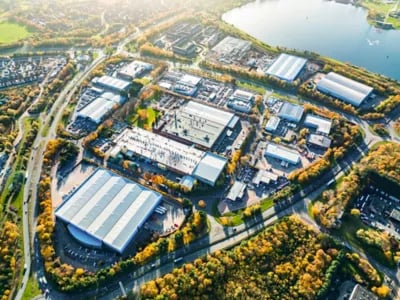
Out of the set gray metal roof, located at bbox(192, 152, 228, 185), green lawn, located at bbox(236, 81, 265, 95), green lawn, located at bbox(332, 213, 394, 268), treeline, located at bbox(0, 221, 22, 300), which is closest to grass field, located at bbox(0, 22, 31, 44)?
green lawn, located at bbox(236, 81, 265, 95)

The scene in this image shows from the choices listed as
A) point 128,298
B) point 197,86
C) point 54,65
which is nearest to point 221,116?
point 197,86

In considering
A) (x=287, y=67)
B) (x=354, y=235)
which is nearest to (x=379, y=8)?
(x=287, y=67)

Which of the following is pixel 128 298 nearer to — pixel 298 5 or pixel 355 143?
pixel 355 143

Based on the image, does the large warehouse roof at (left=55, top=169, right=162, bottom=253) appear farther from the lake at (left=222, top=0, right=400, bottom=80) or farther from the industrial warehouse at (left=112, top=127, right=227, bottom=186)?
the lake at (left=222, top=0, right=400, bottom=80)

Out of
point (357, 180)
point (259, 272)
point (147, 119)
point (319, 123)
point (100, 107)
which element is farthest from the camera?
point (100, 107)

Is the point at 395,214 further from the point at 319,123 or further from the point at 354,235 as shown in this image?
the point at 319,123
